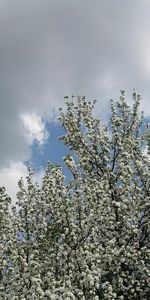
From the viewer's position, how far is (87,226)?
2019 centimetres

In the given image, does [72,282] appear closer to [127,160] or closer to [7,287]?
[7,287]

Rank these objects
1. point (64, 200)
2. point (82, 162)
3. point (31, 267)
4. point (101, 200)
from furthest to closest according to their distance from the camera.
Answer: point (82, 162)
point (101, 200)
point (64, 200)
point (31, 267)

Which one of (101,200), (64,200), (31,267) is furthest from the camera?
(101,200)

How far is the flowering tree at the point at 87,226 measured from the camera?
17.9 metres

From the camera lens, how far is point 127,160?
2431 centimetres

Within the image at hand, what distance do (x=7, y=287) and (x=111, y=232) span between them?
5.33m

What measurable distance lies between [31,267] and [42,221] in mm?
4440

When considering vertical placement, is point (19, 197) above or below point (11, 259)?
above

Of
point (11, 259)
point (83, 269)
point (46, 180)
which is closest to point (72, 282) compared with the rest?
point (83, 269)

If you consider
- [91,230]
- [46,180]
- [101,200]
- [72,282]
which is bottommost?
[72,282]

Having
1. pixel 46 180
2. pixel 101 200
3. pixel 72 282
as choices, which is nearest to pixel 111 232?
pixel 101 200

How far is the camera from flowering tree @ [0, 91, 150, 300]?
1794 cm

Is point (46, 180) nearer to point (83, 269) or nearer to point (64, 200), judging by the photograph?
point (64, 200)

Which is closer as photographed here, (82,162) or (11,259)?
(11,259)
